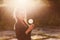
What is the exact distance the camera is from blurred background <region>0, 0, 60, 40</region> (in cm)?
215

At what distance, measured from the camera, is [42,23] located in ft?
7.53

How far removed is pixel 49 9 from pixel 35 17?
239 millimetres

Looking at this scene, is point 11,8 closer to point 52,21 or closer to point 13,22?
point 13,22

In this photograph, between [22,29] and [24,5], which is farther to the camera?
[24,5]

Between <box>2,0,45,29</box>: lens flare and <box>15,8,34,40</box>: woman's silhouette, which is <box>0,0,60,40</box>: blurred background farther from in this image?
<box>15,8,34,40</box>: woman's silhouette

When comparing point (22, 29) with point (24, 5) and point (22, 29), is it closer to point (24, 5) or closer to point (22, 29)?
point (22, 29)

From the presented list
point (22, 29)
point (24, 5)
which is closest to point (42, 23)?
point (24, 5)

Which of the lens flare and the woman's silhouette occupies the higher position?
the lens flare

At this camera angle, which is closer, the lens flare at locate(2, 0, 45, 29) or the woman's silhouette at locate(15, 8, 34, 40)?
the woman's silhouette at locate(15, 8, 34, 40)

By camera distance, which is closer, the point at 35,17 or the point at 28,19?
the point at 28,19

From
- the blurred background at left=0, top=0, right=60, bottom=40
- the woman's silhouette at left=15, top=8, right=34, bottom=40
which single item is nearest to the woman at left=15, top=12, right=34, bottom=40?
the woman's silhouette at left=15, top=8, right=34, bottom=40

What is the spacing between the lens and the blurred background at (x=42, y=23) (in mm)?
2148

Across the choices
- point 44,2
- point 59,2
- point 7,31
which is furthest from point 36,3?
point 7,31

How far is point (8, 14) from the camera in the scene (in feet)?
7.02
